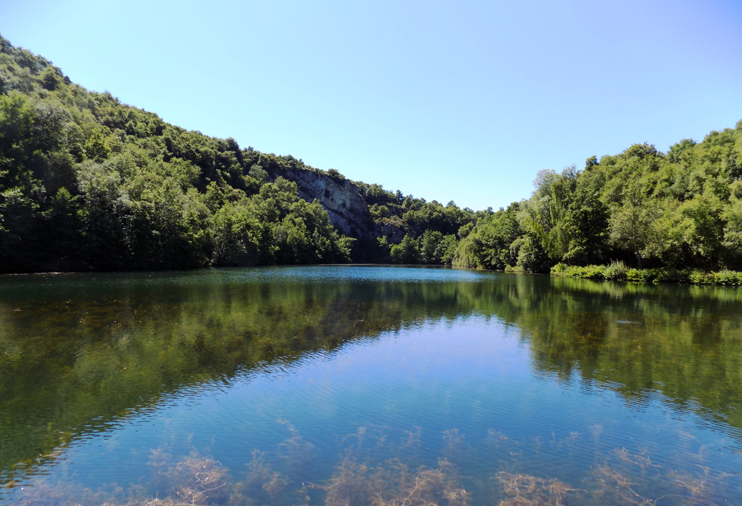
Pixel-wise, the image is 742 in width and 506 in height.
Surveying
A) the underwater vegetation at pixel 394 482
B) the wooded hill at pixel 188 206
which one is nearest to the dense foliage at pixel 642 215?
the wooded hill at pixel 188 206

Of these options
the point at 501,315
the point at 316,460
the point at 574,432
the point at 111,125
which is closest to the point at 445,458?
the point at 316,460

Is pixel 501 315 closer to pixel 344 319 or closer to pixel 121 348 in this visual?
pixel 344 319

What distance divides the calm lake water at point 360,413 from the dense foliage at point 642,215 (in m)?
36.8

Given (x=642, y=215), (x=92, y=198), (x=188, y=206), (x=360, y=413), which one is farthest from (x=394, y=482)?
(x=188, y=206)

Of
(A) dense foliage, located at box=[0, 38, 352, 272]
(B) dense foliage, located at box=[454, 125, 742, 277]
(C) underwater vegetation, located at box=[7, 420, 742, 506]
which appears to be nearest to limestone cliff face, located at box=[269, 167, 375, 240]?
(A) dense foliage, located at box=[0, 38, 352, 272]

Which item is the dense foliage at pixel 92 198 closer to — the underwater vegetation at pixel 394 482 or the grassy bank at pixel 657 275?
the underwater vegetation at pixel 394 482

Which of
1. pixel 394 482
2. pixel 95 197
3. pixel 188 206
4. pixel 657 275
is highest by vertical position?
pixel 188 206

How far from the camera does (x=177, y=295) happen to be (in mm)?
25766

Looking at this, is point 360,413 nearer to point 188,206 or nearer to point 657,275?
point 657,275

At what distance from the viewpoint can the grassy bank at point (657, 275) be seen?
4325cm

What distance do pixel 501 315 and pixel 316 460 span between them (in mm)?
18167

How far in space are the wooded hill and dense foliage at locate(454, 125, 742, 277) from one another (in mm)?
198

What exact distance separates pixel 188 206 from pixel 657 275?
73421mm

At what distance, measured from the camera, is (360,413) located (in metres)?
8.14
